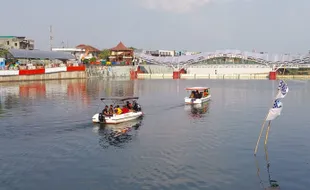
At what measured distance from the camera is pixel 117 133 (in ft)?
109

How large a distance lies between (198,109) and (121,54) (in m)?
115

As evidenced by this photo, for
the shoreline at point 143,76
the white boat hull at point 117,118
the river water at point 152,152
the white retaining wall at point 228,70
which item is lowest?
the river water at point 152,152

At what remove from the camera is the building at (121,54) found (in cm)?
15938

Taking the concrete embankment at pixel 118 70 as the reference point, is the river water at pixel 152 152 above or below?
below

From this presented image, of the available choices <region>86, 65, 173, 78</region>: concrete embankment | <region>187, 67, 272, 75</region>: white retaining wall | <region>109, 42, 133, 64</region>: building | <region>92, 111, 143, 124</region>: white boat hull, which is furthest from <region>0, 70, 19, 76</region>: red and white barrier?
<region>187, 67, 272, 75</region>: white retaining wall

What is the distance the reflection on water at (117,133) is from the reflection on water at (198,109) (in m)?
9.44

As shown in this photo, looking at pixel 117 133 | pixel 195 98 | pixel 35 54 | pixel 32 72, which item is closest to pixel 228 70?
pixel 35 54

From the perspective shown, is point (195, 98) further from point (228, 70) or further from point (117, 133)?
point (228, 70)

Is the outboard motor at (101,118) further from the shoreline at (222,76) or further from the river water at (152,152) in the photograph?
the shoreline at (222,76)

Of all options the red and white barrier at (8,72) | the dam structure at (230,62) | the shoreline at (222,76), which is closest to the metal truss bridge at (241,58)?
the dam structure at (230,62)

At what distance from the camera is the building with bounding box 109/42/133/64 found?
159 metres

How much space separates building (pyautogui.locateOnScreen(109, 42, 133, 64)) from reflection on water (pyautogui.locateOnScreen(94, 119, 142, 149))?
121m

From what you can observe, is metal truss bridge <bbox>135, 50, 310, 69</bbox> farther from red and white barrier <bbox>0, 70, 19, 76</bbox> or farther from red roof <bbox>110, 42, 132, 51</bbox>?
red and white barrier <bbox>0, 70, 19, 76</bbox>

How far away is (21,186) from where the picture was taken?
65.8 ft
